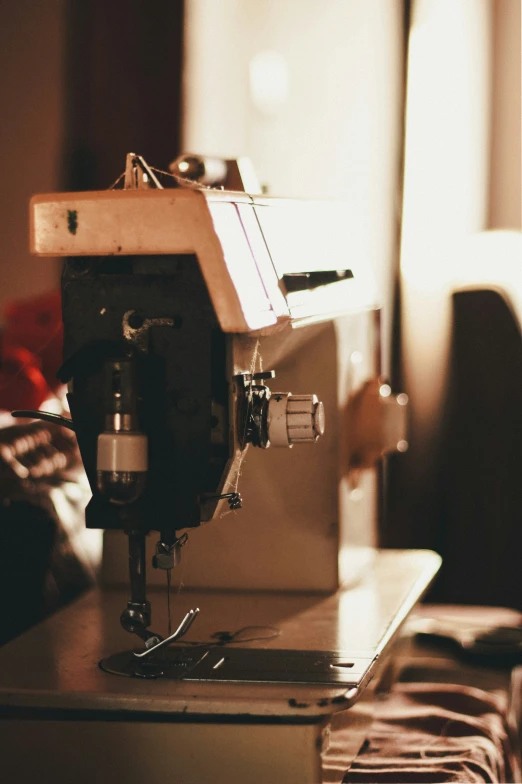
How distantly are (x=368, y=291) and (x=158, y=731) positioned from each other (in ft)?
2.95

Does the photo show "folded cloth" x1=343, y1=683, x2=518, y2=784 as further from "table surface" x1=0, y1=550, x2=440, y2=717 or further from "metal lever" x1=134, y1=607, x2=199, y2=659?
"metal lever" x1=134, y1=607, x2=199, y2=659

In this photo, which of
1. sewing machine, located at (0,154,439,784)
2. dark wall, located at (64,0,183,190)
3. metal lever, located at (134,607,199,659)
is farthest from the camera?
dark wall, located at (64,0,183,190)

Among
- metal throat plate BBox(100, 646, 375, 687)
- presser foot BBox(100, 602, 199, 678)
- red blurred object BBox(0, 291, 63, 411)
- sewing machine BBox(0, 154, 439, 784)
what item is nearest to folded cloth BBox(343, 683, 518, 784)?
sewing machine BBox(0, 154, 439, 784)

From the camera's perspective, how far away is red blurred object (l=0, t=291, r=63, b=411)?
2.34 m

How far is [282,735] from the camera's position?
1.15 meters

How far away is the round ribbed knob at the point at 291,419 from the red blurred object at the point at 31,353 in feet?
3.67

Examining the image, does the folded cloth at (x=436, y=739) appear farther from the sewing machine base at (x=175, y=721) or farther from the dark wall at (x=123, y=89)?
the dark wall at (x=123, y=89)

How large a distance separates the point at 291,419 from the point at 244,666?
28 centimetres

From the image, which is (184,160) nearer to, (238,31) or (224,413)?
(224,413)

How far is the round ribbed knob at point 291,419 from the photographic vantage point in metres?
1.29

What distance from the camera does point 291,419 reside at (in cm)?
129

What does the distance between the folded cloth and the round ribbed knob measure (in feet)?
1.42

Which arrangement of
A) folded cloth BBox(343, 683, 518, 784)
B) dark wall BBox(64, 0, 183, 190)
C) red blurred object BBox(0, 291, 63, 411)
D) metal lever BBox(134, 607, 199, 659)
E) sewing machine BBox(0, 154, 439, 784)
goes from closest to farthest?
sewing machine BBox(0, 154, 439, 784) → metal lever BBox(134, 607, 199, 659) → folded cloth BBox(343, 683, 518, 784) → red blurred object BBox(0, 291, 63, 411) → dark wall BBox(64, 0, 183, 190)

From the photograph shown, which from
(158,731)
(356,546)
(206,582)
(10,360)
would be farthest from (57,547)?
(10,360)
